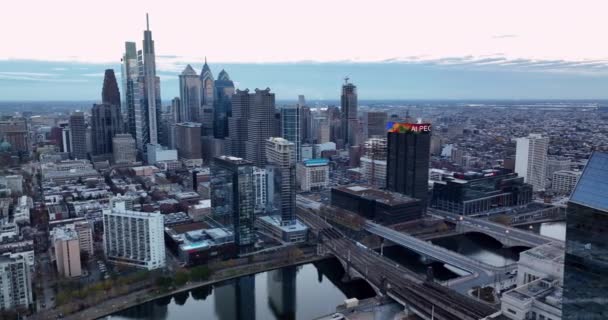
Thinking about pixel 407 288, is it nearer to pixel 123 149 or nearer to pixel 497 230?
pixel 497 230

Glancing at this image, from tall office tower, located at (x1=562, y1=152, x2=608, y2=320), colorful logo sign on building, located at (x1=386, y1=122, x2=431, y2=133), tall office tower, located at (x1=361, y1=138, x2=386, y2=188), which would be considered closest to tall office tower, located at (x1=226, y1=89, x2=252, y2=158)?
tall office tower, located at (x1=361, y1=138, x2=386, y2=188)

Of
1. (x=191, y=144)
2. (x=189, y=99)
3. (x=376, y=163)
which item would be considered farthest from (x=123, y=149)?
(x=376, y=163)

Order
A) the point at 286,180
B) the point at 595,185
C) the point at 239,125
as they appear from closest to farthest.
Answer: the point at 595,185 < the point at 286,180 < the point at 239,125

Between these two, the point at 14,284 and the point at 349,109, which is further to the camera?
the point at 349,109

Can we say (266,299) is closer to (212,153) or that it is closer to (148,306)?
(148,306)

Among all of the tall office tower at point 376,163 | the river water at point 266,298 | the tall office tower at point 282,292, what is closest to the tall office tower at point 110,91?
the tall office tower at point 376,163

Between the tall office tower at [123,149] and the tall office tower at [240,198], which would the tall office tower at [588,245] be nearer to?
the tall office tower at [240,198]

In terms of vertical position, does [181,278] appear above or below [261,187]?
below

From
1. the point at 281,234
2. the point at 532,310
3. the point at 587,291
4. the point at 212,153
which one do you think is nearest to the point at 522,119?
the point at 212,153
